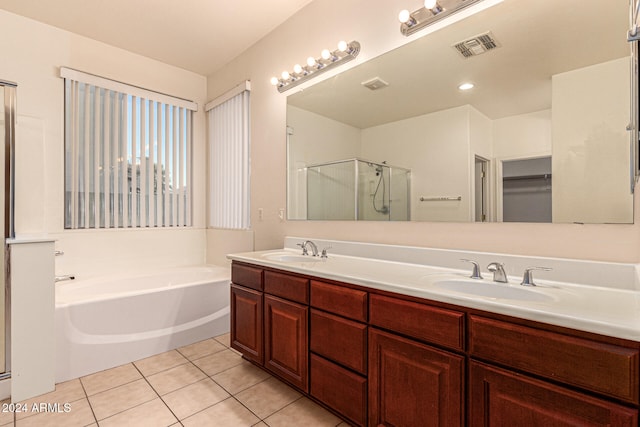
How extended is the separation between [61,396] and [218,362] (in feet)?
3.01

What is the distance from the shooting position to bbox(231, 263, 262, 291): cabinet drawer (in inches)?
79.4

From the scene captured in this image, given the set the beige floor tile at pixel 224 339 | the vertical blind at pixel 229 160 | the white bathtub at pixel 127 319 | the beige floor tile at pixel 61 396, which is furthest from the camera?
the vertical blind at pixel 229 160

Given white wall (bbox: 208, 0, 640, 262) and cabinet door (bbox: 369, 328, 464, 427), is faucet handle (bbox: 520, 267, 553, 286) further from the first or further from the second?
cabinet door (bbox: 369, 328, 464, 427)

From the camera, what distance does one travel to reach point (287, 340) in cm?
180

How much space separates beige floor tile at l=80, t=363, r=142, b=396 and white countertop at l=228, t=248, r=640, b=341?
4.20ft

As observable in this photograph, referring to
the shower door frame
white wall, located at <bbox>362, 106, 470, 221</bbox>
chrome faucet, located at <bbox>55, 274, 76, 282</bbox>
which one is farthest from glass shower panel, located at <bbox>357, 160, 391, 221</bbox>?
chrome faucet, located at <bbox>55, 274, 76, 282</bbox>

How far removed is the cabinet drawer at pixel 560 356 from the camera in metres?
0.81

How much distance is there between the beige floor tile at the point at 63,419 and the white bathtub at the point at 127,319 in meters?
0.40

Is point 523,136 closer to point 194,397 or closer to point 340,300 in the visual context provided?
point 340,300

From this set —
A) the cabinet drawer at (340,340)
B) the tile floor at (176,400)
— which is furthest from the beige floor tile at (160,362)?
the cabinet drawer at (340,340)

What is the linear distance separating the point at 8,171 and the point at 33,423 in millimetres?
1489

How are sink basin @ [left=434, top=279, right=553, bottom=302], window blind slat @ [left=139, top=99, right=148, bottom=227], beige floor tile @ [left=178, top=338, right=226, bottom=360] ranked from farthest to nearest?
window blind slat @ [left=139, top=99, right=148, bottom=227] < beige floor tile @ [left=178, top=338, right=226, bottom=360] < sink basin @ [left=434, top=279, right=553, bottom=302]

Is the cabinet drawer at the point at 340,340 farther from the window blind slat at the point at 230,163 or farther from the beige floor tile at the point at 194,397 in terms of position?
the window blind slat at the point at 230,163

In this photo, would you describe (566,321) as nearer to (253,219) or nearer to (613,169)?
(613,169)
